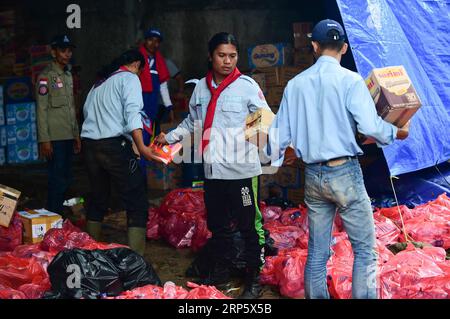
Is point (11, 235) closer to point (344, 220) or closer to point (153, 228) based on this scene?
point (153, 228)

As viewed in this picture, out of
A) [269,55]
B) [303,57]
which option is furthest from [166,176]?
[303,57]

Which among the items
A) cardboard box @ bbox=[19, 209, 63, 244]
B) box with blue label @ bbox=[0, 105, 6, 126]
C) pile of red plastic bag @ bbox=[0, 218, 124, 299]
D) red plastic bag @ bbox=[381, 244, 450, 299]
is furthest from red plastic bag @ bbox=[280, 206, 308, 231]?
box with blue label @ bbox=[0, 105, 6, 126]

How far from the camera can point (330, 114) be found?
3975 millimetres

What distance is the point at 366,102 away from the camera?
3.89 metres

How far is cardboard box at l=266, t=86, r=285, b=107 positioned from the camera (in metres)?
7.89

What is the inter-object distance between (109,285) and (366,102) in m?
2.16

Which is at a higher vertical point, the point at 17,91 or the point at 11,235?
the point at 17,91

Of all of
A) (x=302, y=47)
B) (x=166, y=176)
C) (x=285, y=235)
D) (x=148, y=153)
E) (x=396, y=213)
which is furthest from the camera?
(x=166, y=176)

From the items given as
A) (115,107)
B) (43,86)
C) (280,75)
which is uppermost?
(280,75)

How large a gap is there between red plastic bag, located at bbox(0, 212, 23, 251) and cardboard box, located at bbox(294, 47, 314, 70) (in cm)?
388

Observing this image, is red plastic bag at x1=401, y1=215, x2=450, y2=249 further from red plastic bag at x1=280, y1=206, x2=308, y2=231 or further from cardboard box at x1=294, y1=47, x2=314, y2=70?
cardboard box at x1=294, y1=47, x2=314, y2=70

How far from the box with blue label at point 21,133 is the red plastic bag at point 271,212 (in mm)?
4531

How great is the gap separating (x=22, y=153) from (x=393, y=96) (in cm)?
689

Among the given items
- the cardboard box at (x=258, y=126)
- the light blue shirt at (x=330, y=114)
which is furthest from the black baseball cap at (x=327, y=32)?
the cardboard box at (x=258, y=126)
